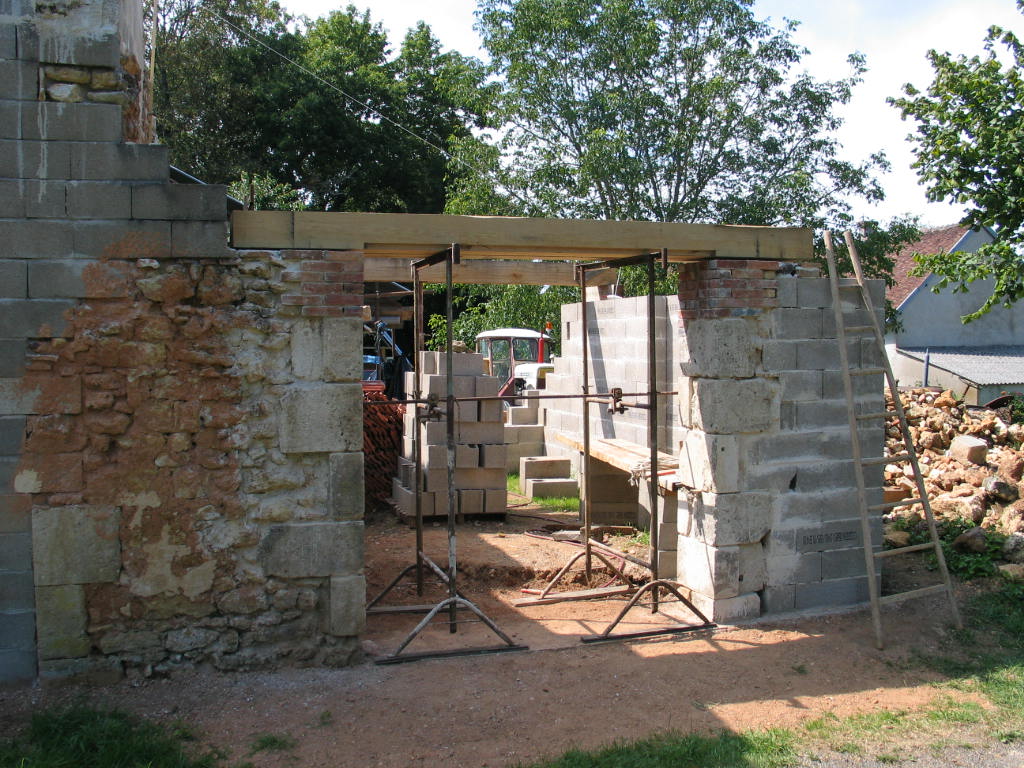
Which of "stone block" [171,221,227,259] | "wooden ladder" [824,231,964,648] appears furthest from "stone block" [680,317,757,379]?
"stone block" [171,221,227,259]

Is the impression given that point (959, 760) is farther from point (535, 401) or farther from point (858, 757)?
point (535, 401)

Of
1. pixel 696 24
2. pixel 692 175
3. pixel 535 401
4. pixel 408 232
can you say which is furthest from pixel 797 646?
pixel 696 24

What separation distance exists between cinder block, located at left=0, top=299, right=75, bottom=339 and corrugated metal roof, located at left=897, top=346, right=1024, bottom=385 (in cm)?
1836

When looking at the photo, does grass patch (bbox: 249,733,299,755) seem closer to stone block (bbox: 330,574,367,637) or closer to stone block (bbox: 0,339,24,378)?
stone block (bbox: 330,574,367,637)

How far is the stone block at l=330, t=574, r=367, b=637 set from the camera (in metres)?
5.45

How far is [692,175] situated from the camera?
17.3 meters

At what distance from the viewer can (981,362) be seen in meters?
20.6

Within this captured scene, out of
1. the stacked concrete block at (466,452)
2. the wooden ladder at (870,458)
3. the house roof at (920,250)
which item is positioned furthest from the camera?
the house roof at (920,250)

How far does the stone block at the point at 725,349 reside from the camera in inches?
248

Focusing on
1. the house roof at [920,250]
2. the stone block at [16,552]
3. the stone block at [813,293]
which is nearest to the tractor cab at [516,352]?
the house roof at [920,250]

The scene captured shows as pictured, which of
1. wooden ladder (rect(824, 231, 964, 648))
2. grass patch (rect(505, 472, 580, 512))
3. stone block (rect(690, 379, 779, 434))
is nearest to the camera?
wooden ladder (rect(824, 231, 964, 648))

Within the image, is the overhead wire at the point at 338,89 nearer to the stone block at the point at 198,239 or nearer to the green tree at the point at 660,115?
the green tree at the point at 660,115

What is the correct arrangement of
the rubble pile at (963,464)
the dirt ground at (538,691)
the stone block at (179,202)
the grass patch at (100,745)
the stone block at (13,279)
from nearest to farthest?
the grass patch at (100,745)
the dirt ground at (538,691)
the stone block at (13,279)
the stone block at (179,202)
the rubble pile at (963,464)

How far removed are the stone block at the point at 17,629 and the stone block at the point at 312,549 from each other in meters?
1.41
